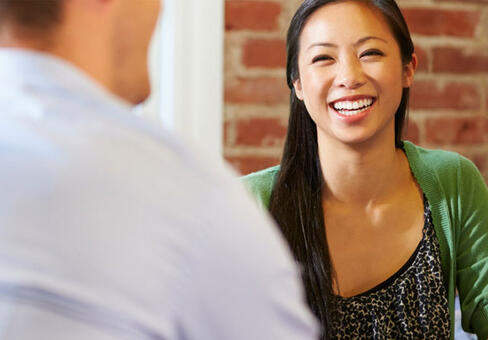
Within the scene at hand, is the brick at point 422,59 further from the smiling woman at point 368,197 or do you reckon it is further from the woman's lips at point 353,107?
the woman's lips at point 353,107

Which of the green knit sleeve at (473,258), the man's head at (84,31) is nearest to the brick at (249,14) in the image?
the green knit sleeve at (473,258)

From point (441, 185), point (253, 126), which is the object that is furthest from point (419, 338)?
point (253, 126)

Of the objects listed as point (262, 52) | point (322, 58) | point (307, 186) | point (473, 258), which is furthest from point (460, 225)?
point (262, 52)

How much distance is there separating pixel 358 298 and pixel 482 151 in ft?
2.50

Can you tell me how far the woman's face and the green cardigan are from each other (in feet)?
0.47

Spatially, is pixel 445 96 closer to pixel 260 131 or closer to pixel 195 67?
pixel 260 131

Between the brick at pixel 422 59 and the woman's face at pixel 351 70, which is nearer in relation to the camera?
the woman's face at pixel 351 70

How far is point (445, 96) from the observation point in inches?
71.1

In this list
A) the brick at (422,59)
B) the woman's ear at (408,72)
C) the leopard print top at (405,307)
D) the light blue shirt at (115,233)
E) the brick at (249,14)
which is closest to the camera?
the light blue shirt at (115,233)

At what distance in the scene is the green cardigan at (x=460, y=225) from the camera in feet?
4.24

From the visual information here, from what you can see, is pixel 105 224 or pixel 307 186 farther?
pixel 307 186

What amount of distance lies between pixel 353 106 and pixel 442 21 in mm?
645

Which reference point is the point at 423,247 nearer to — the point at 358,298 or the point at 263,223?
the point at 358,298

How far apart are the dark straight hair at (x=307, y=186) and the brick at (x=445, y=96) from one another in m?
0.40
